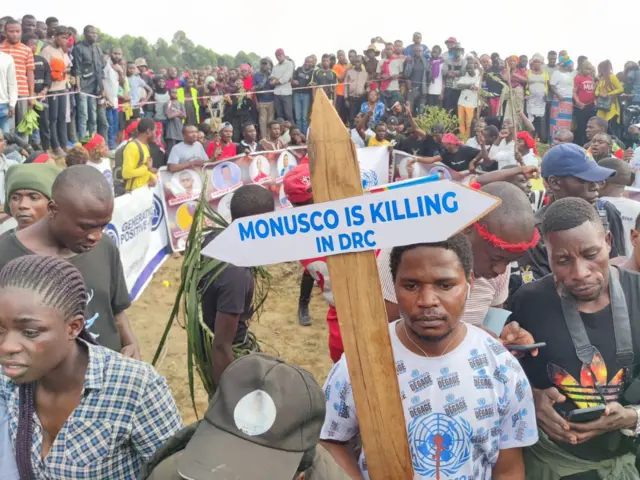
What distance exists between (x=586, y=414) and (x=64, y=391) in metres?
1.80

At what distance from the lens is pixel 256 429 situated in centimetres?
136

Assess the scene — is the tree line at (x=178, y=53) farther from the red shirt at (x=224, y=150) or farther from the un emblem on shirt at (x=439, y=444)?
the un emblem on shirt at (x=439, y=444)

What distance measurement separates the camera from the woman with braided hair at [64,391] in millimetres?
1819

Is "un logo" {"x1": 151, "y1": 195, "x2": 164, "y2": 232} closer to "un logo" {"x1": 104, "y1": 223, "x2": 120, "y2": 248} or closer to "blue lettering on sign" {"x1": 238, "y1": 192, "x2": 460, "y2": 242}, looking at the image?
"un logo" {"x1": 104, "y1": 223, "x2": 120, "y2": 248}

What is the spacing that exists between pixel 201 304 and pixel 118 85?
11.8 metres

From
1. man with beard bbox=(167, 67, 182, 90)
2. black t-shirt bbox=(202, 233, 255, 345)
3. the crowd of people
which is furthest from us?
man with beard bbox=(167, 67, 182, 90)

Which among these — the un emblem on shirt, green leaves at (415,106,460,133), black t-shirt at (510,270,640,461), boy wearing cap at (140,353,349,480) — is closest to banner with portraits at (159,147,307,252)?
green leaves at (415,106,460,133)

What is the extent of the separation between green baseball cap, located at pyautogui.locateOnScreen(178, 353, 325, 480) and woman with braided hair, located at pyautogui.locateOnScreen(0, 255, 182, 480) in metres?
0.61

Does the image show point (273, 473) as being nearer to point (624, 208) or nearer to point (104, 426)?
point (104, 426)

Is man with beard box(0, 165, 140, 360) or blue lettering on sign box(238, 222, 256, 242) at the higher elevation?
blue lettering on sign box(238, 222, 256, 242)

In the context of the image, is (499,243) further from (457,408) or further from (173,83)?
(173,83)

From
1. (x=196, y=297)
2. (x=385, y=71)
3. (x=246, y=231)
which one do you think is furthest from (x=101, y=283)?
(x=385, y=71)

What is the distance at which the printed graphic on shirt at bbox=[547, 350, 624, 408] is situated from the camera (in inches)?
88.4

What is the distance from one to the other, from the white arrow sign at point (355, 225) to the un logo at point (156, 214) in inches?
278
